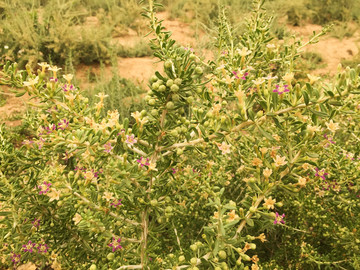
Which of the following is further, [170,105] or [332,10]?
[332,10]

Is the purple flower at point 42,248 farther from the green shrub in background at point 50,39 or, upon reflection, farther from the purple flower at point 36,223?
the green shrub in background at point 50,39

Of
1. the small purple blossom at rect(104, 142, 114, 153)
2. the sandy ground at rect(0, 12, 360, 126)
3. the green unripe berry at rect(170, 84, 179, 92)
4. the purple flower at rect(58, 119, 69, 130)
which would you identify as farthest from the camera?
the sandy ground at rect(0, 12, 360, 126)

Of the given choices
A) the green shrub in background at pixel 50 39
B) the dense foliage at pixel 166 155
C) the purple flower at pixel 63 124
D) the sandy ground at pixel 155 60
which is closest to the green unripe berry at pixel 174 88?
the dense foliage at pixel 166 155

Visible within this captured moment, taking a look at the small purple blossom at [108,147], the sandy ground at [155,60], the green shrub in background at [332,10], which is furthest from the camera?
the green shrub in background at [332,10]

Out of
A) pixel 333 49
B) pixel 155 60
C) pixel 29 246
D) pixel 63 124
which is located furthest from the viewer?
pixel 333 49

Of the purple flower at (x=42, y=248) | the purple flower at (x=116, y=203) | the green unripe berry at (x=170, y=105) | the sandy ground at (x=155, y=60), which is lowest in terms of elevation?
the sandy ground at (x=155, y=60)

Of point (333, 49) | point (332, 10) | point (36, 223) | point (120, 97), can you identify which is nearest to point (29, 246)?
point (36, 223)

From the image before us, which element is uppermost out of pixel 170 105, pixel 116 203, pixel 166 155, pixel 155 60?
pixel 170 105

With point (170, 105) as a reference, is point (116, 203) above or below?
below

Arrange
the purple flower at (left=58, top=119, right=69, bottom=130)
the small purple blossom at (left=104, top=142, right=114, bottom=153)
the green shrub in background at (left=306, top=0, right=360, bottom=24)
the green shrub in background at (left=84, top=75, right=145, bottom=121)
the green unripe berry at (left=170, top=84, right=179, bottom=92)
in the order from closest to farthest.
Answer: the green unripe berry at (left=170, top=84, right=179, bottom=92)
the small purple blossom at (left=104, top=142, right=114, bottom=153)
the purple flower at (left=58, top=119, right=69, bottom=130)
the green shrub in background at (left=84, top=75, right=145, bottom=121)
the green shrub in background at (left=306, top=0, right=360, bottom=24)

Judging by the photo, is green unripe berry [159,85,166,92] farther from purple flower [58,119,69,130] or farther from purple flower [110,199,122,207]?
purple flower [110,199,122,207]

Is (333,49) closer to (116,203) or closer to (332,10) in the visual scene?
(332,10)

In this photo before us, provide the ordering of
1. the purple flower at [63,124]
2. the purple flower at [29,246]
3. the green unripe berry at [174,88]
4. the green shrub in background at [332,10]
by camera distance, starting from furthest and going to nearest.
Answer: the green shrub in background at [332,10] → the purple flower at [29,246] → the purple flower at [63,124] → the green unripe berry at [174,88]

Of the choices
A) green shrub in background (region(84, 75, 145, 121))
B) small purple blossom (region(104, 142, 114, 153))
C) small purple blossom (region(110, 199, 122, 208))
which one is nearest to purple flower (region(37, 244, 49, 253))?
small purple blossom (region(110, 199, 122, 208))
